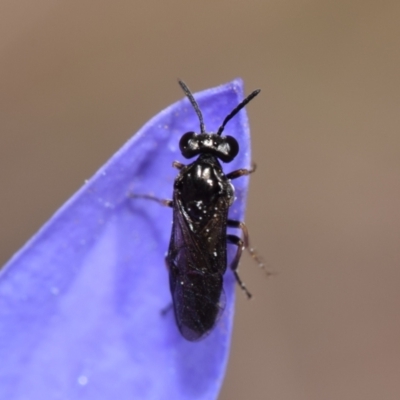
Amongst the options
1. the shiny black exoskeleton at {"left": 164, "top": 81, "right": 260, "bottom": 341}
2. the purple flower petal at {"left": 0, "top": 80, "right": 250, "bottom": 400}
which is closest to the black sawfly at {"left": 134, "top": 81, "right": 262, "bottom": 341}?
the shiny black exoskeleton at {"left": 164, "top": 81, "right": 260, "bottom": 341}

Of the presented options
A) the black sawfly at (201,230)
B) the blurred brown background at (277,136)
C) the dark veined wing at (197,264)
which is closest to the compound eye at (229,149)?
the black sawfly at (201,230)

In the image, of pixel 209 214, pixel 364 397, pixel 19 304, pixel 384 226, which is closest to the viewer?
pixel 19 304

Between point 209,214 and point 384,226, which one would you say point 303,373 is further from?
point 209,214

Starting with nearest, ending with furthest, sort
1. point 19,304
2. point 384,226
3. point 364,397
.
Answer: point 19,304 → point 364,397 → point 384,226

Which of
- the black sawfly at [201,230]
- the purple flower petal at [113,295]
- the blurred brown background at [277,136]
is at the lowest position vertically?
the purple flower petal at [113,295]

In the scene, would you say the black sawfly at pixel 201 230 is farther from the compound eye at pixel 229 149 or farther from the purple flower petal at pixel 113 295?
the purple flower petal at pixel 113 295

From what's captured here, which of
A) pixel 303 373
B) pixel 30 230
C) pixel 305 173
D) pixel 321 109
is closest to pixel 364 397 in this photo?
pixel 303 373

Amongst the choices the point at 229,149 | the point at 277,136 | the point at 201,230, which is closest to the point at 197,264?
the point at 201,230
